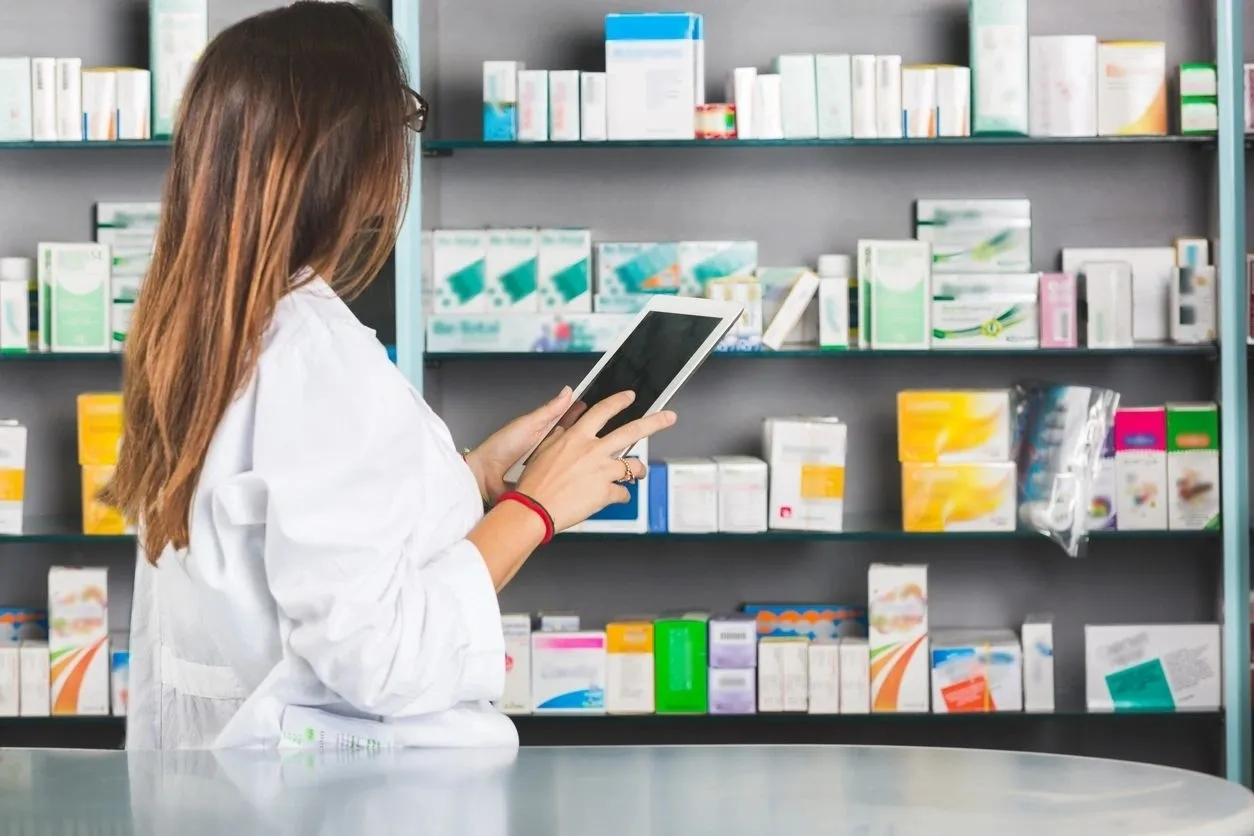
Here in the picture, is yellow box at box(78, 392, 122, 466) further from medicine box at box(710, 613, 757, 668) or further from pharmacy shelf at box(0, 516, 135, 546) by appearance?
medicine box at box(710, 613, 757, 668)

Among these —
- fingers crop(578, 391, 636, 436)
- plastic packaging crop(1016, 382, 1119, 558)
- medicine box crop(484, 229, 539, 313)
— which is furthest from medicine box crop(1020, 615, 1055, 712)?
fingers crop(578, 391, 636, 436)

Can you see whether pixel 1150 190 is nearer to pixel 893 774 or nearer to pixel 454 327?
pixel 454 327

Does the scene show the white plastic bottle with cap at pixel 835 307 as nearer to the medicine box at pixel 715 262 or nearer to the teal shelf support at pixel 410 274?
the medicine box at pixel 715 262

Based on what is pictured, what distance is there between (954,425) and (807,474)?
33 cm

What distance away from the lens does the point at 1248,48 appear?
3.28 metres

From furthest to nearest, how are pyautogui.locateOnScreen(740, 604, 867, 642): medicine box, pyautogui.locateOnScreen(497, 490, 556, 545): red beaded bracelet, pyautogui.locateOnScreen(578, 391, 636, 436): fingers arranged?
1. pyautogui.locateOnScreen(740, 604, 867, 642): medicine box
2. pyautogui.locateOnScreen(578, 391, 636, 436): fingers
3. pyautogui.locateOnScreen(497, 490, 556, 545): red beaded bracelet

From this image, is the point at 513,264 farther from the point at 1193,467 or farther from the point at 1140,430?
the point at 1193,467

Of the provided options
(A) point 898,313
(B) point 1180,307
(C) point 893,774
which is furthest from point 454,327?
(C) point 893,774

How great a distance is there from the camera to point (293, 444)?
3.58 feet

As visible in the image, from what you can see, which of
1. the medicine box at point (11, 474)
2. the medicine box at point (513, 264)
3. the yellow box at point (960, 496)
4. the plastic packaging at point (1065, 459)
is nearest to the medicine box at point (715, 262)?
the medicine box at point (513, 264)

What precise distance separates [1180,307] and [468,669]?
238 cm

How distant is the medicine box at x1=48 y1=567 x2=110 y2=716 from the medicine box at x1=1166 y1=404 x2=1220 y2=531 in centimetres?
237

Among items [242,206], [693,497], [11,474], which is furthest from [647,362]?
[11,474]

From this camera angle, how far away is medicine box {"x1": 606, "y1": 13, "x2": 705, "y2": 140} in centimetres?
303
